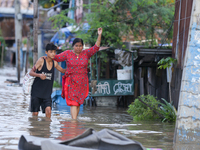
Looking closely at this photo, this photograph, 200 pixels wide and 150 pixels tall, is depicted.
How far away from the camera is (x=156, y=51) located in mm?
10109

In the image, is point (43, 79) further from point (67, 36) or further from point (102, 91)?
point (67, 36)

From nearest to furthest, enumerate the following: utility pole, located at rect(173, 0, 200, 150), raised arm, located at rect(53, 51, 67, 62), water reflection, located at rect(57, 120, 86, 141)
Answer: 1. utility pole, located at rect(173, 0, 200, 150)
2. water reflection, located at rect(57, 120, 86, 141)
3. raised arm, located at rect(53, 51, 67, 62)

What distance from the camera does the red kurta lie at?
279 inches

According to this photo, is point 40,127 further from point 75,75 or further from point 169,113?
point 169,113

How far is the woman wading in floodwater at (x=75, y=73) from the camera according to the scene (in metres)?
7.07

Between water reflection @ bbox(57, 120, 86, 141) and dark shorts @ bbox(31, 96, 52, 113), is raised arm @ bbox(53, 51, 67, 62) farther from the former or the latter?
water reflection @ bbox(57, 120, 86, 141)

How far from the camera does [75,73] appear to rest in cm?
712

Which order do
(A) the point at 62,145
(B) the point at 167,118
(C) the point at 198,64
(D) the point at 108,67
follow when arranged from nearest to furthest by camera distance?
(A) the point at 62,145 < (C) the point at 198,64 < (B) the point at 167,118 < (D) the point at 108,67

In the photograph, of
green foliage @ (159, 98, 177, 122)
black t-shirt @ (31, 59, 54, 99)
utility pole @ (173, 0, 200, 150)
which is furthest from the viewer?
green foliage @ (159, 98, 177, 122)

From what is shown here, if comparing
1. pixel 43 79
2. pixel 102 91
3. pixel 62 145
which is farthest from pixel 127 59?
pixel 62 145

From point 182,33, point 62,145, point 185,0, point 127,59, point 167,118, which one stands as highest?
point 185,0

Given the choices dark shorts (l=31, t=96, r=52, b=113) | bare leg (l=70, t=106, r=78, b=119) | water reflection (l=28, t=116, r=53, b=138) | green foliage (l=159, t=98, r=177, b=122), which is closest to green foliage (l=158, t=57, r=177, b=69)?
green foliage (l=159, t=98, r=177, b=122)

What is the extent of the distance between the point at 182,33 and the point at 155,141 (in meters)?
4.49

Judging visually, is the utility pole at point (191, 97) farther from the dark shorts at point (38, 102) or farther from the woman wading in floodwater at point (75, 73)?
the dark shorts at point (38, 102)
